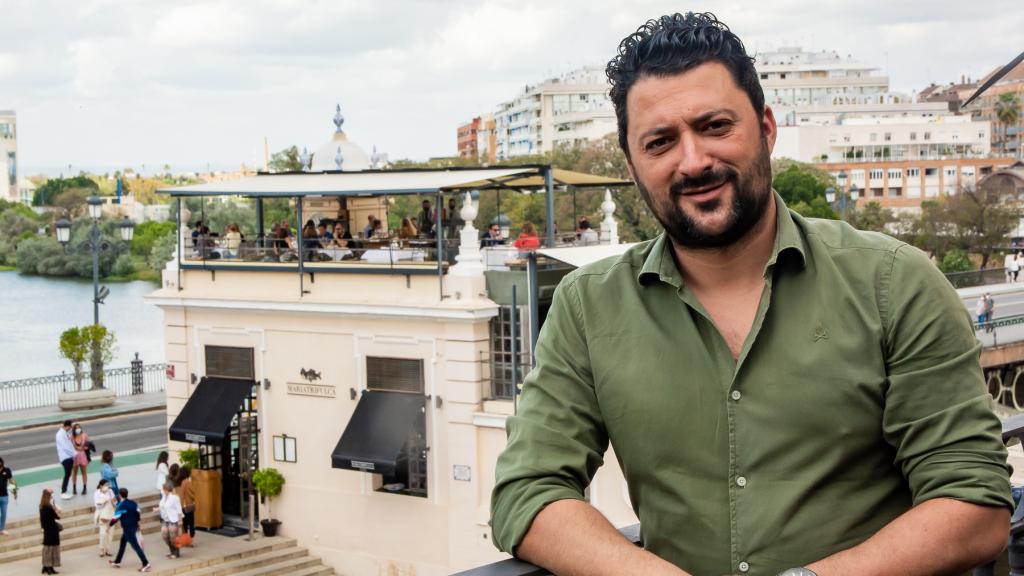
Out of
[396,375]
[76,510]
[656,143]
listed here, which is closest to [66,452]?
[76,510]

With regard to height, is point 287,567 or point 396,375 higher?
point 396,375

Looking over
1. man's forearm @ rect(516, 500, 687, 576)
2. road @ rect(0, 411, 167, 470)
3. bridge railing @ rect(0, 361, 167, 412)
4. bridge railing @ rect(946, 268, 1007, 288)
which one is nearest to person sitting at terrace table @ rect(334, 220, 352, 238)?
road @ rect(0, 411, 167, 470)

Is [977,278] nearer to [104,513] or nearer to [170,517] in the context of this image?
[170,517]

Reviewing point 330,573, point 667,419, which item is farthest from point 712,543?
point 330,573

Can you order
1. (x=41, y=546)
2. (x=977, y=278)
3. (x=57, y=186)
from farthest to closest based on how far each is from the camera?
(x=57, y=186) < (x=977, y=278) < (x=41, y=546)

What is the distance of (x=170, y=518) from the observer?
64.3 feet

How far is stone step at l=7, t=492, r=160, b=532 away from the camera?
20.2 meters

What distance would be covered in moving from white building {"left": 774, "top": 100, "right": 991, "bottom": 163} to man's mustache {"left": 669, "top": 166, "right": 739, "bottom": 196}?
94.9 metres

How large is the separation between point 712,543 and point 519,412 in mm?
428

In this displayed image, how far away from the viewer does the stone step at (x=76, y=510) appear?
20.2 metres

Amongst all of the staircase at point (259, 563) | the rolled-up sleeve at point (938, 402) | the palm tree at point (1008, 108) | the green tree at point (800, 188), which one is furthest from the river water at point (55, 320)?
the palm tree at point (1008, 108)

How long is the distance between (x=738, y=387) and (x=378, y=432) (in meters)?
17.7

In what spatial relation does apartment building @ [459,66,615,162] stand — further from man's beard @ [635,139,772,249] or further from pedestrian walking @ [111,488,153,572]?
man's beard @ [635,139,772,249]

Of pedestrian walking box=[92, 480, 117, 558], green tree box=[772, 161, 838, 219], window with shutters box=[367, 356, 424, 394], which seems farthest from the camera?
green tree box=[772, 161, 838, 219]
